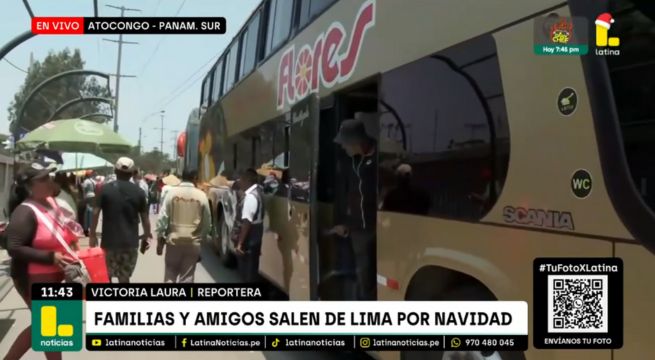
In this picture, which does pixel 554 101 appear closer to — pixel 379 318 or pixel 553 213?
pixel 553 213

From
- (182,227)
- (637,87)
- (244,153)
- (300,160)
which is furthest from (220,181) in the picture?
(637,87)

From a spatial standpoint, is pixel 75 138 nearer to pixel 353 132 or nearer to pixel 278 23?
pixel 278 23

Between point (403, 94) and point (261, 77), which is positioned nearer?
point (403, 94)

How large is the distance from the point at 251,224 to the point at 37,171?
3.06 meters

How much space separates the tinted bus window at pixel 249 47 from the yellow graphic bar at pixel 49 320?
5.62 meters

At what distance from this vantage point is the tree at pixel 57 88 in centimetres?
2742

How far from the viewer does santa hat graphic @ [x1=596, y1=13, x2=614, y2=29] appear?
2238 mm

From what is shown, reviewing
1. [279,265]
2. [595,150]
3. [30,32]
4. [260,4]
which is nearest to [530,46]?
[595,150]

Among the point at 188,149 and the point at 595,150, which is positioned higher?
the point at 188,149

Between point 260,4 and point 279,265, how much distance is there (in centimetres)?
391

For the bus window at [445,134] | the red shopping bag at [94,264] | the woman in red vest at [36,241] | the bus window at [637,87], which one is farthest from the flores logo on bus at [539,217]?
the woman in red vest at [36,241]

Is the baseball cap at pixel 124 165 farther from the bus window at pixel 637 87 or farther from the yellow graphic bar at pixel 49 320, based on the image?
the bus window at pixel 637 87

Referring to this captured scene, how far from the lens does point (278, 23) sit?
7438mm

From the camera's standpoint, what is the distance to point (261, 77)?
8.08 metres
